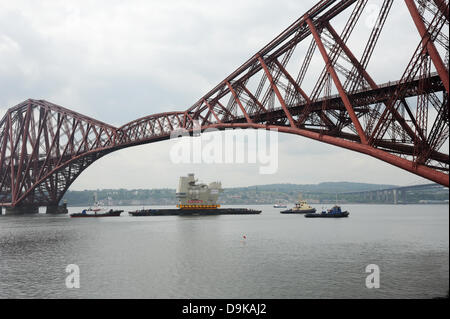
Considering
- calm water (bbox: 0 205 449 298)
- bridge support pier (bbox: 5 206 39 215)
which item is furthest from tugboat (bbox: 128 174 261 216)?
calm water (bbox: 0 205 449 298)

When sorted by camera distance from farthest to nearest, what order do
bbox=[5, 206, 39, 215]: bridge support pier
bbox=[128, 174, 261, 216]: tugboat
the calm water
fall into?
bbox=[128, 174, 261, 216]: tugboat < bbox=[5, 206, 39, 215]: bridge support pier < the calm water

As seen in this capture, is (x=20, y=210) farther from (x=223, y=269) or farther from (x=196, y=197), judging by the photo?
(x=223, y=269)

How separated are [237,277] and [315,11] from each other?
79.0 ft

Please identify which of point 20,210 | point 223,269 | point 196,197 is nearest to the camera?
point 223,269

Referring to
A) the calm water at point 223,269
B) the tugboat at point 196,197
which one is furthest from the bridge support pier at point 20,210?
the calm water at point 223,269

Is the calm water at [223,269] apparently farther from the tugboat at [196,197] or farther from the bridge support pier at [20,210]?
the bridge support pier at [20,210]

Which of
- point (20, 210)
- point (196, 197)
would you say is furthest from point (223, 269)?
point (20, 210)

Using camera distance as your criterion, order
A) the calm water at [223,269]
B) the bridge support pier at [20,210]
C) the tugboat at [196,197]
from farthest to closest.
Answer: the tugboat at [196,197] → the bridge support pier at [20,210] → the calm water at [223,269]

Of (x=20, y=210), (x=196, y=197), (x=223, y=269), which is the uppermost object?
(x=196, y=197)

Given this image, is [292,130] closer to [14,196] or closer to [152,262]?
[152,262]

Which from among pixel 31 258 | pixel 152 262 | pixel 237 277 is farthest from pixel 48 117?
pixel 237 277

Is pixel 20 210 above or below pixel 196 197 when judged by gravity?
below

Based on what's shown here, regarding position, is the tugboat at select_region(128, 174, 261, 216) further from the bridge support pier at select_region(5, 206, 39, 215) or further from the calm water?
the calm water

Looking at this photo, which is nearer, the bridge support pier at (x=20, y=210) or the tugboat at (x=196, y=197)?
the bridge support pier at (x=20, y=210)
